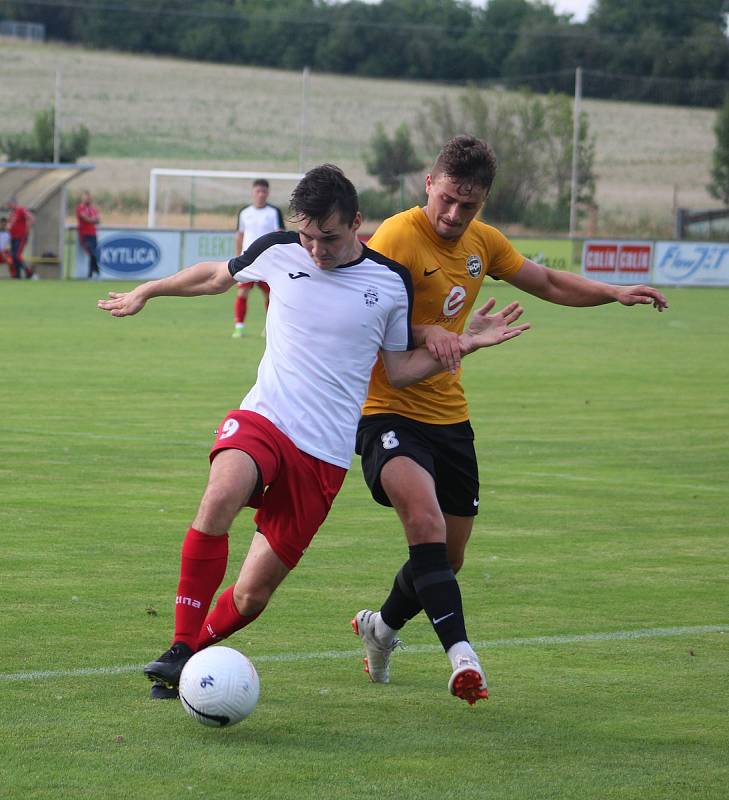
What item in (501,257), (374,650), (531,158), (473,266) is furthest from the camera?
(531,158)

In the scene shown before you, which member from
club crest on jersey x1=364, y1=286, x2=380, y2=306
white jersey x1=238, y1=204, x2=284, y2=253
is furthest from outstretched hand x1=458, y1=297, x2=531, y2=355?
white jersey x1=238, y1=204, x2=284, y2=253

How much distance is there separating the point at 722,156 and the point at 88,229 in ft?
118

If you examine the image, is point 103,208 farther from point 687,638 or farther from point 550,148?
point 687,638

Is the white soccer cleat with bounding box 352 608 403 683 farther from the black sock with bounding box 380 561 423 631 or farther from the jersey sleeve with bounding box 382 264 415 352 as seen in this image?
the jersey sleeve with bounding box 382 264 415 352

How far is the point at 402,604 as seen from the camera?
626 centimetres

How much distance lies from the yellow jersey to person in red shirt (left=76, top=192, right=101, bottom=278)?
29.7 metres

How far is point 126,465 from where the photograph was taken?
38.0ft

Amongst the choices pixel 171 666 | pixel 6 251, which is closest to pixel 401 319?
pixel 171 666

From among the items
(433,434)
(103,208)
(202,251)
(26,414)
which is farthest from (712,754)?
(103,208)

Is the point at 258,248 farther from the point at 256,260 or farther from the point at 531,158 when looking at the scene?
the point at 531,158

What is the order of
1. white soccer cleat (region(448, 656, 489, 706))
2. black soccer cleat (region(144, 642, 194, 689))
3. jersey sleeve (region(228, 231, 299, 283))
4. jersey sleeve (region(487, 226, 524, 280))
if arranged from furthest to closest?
jersey sleeve (region(487, 226, 524, 280)), jersey sleeve (region(228, 231, 299, 283)), black soccer cleat (region(144, 642, 194, 689)), white soccer cleat (region(448, 656, 489, 706))

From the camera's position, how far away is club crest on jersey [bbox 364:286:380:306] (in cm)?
578

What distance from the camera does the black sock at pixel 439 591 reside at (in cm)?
574

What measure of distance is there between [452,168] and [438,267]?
432 mm
